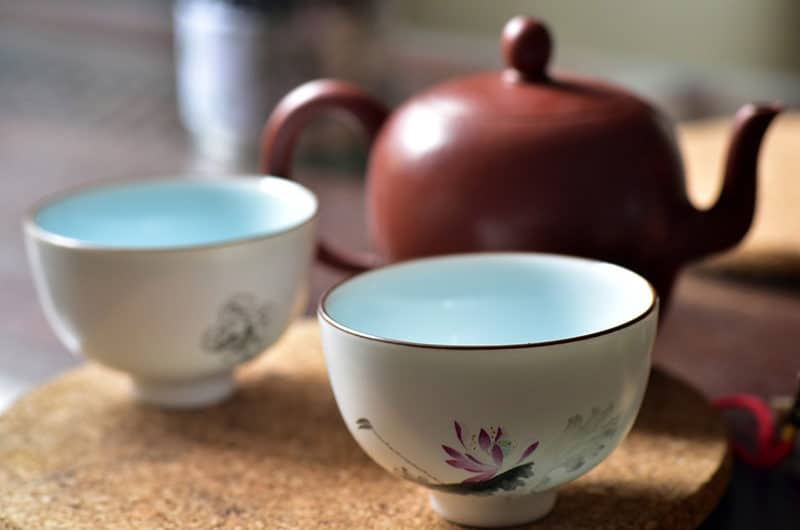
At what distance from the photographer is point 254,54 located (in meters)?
1.09

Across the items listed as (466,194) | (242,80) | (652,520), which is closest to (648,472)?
(652,520)

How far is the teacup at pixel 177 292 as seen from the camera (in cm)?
53

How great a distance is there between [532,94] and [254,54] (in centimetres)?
56

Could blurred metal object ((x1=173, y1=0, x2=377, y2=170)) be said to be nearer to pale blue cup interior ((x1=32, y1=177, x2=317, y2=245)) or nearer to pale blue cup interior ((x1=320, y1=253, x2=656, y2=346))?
pale blue cup interior ((x1=32, y1=177, x2=317, y2=245))

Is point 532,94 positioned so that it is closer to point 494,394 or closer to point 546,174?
point 546,174

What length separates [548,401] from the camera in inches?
16.0

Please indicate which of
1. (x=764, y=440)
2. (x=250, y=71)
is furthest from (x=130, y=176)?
(x=764, y=440)

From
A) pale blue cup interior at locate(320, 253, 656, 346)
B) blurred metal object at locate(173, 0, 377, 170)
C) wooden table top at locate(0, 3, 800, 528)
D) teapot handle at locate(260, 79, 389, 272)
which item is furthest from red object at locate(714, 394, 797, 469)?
blurred metal object at locate(173, 0, 377, 170)

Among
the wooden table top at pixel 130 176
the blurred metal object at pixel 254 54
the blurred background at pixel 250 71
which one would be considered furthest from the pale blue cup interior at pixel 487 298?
the blurred metal object at pixel 254 54

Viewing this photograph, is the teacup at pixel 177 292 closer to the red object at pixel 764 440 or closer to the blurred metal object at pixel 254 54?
the red object at pixel 764 440

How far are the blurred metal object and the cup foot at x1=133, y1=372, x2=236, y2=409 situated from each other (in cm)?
55

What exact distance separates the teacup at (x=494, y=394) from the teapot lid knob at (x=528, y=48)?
0.46 feet

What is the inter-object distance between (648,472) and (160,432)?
235 millimetres

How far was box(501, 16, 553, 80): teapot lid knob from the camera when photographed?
593mm
